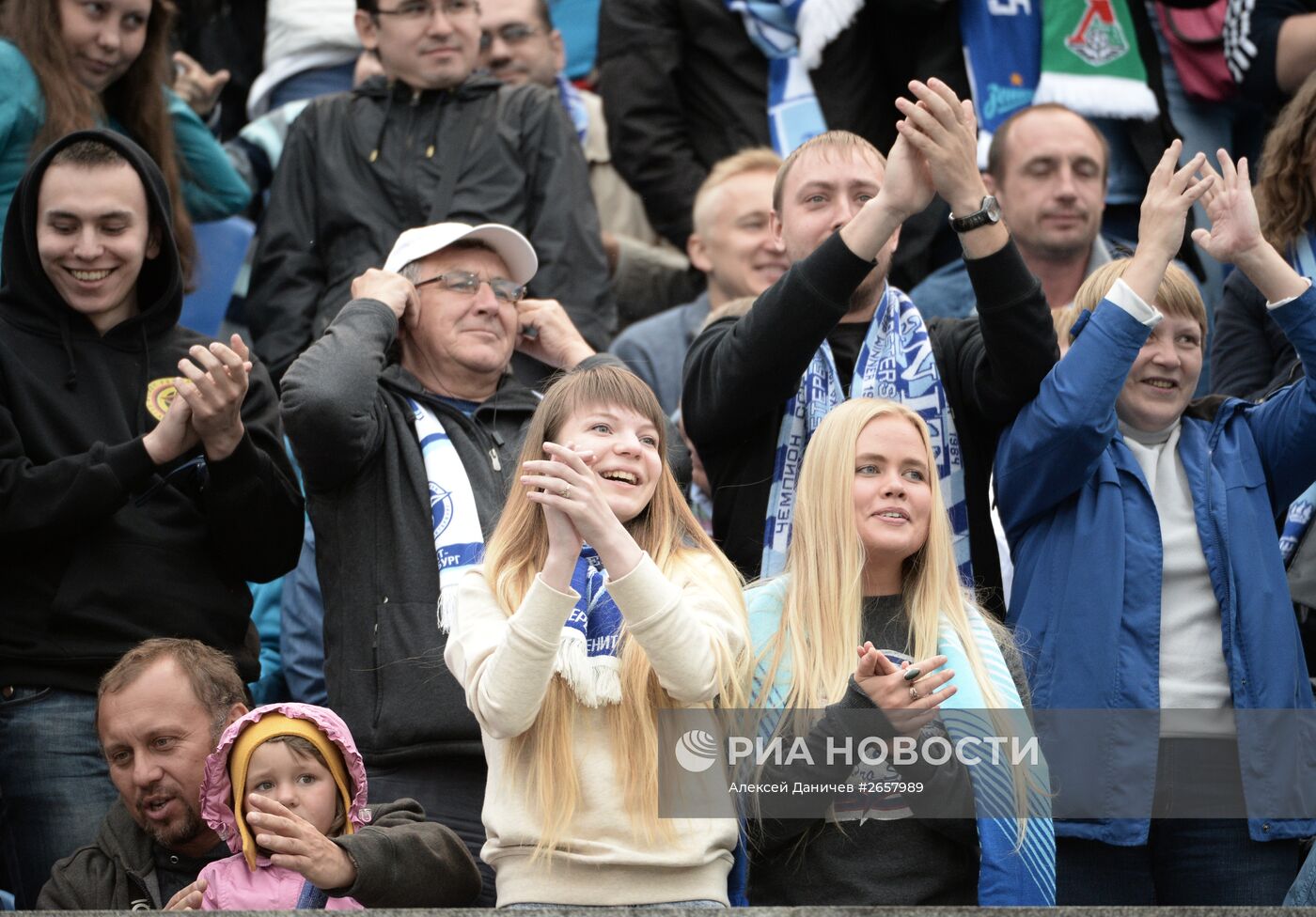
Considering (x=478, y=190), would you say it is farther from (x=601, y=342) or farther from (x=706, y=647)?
(x=706, y=647)

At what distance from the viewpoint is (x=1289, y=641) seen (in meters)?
4.63

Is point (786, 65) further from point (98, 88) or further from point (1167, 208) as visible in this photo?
point (1167, 208)

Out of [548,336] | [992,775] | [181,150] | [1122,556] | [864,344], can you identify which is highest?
[181,150]

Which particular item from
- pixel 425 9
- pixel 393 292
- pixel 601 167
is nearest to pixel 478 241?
pixel 393 292

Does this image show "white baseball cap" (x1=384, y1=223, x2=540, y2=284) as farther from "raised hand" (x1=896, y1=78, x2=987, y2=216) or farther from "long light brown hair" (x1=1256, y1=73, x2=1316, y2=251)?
"long light brown hair" (x1=1256, y1=73, x2=1316, y2=251)

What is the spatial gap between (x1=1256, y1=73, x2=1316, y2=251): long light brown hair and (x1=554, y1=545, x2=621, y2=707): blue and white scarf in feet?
8.63

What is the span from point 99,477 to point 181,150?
2.29 meters

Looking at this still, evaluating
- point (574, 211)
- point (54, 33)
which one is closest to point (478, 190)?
point (574, 211)

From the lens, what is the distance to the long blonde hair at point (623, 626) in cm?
386

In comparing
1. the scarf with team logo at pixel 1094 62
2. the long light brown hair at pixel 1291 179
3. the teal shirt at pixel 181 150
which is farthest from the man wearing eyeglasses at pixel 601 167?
the long light brown hair at pixel 1291 179

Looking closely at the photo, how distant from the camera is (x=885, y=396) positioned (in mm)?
4746

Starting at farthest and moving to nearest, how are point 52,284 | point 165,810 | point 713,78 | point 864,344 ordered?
point 713,78, point 52,284, point 864,344, point 165,810

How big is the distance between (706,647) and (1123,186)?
3.95 meters

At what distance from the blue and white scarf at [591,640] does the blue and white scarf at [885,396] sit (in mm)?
757
